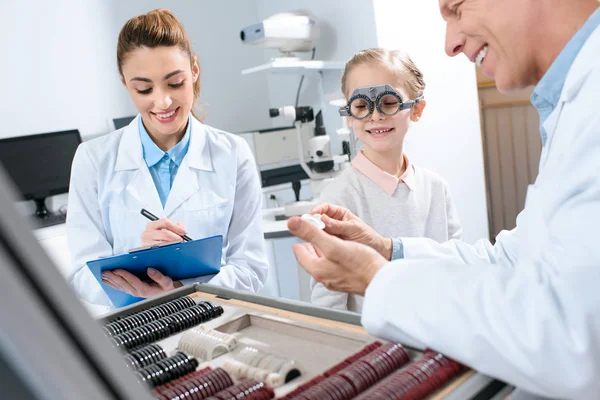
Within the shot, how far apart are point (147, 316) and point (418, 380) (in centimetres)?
51

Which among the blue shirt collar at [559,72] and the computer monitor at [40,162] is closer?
the blue shirt collar at [559,72]

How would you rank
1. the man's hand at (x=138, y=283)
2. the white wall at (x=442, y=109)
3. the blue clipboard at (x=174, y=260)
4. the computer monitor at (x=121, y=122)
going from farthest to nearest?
the computer monitor at (x=121, y=122), the white wall at (x=442, y=109), the man's hand at (x=138, y=283), the blue clipboard at (x=174, y=260)

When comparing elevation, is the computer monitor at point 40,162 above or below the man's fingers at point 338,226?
above

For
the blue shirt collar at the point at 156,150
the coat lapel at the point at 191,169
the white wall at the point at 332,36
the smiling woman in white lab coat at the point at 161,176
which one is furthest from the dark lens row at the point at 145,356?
the white wall at the point at 332,36

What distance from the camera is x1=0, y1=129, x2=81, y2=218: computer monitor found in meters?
3.08

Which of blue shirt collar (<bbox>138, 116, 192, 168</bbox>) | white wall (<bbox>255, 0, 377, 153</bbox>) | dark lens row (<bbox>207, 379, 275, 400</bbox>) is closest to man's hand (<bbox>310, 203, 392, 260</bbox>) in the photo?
dark lens row (<bbox>207, 379, 275, 400</bbox>)

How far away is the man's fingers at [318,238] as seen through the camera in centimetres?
82

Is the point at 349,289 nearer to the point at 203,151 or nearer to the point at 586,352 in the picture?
the point at 586,352

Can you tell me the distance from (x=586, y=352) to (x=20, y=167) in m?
3.23

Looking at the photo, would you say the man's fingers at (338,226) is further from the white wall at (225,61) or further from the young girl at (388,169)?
the white wall at (225,61)

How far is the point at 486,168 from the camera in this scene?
4285 mm

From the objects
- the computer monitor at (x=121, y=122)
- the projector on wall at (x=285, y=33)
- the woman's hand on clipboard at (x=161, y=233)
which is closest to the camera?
the woman's hand on clipboard at (x=161, y=233)

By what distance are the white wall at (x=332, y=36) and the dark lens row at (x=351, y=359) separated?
2680 millimetres

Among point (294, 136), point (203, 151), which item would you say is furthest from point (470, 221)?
point (203, 151)
